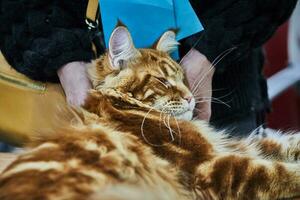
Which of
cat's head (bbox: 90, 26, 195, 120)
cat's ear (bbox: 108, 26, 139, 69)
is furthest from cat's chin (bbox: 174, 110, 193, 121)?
cat's ear (bbox: 108, 26, 139, 69)

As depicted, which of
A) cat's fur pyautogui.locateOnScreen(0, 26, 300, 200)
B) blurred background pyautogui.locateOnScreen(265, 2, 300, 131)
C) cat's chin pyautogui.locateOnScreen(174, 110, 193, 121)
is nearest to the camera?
cat's fur pyautogui.locateOnScreen(0, 26, 300, 200)

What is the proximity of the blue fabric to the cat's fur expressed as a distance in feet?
0.06

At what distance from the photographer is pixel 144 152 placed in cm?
76

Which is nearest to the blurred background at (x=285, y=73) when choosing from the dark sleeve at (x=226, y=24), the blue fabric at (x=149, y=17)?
the dark sleeve at (x=226, y=24)

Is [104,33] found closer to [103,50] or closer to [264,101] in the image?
[103,50]

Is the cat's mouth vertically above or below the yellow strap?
below

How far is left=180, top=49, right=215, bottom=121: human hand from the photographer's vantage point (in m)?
0.84

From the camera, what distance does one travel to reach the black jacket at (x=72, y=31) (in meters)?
0.85

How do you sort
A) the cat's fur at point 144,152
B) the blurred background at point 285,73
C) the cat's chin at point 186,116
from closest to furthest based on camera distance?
the cat's fur at point 144,152, the cat's chin at point 186,116, the blurred background at point 285,73

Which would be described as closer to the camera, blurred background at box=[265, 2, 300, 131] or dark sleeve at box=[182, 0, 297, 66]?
dark sleeve at box=[182, 0, 297, 66]

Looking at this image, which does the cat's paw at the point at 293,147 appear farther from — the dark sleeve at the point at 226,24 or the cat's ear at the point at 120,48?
the cat's ear at the point at 120,48

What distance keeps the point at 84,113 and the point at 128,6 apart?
16 centimetres

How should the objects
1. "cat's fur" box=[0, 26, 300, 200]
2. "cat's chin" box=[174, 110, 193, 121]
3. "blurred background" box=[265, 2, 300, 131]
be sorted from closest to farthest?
"cat's fur" box=[0, 26, 300, 200] → "cat's chin" box=[174, 110, 193, 121] → "blurred background" box=[265, 2, 300, 131]

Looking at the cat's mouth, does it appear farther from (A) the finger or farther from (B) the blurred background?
(B) the blurred background
